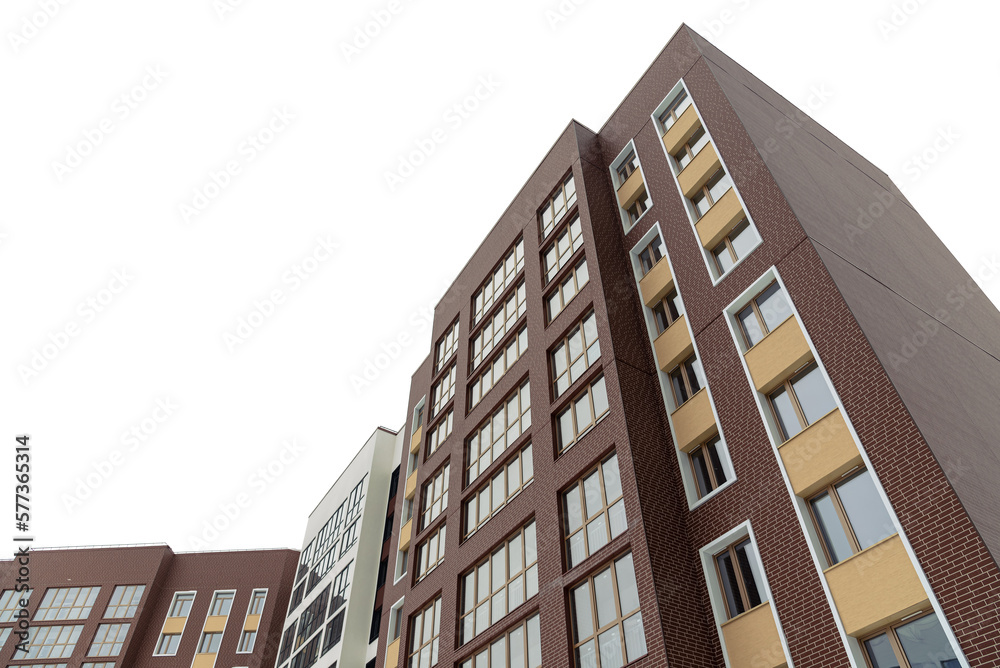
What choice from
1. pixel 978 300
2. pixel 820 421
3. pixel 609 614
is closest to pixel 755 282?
pixel 820 421

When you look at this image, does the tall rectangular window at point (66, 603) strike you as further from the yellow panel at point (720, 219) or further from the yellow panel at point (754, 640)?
the yellow panel at point (720, 219)

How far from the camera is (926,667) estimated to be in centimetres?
1139

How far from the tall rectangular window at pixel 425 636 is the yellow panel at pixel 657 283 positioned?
12904 millimetres

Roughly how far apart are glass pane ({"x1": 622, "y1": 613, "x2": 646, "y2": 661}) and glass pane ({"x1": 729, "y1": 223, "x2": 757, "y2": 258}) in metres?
9.86

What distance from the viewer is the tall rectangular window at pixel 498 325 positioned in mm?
28609

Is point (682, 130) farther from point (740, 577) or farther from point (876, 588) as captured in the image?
point (876, 588)

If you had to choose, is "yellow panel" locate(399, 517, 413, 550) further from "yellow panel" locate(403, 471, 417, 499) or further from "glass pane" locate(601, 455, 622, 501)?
"glass pane" locate(601, 455, 622, 501)

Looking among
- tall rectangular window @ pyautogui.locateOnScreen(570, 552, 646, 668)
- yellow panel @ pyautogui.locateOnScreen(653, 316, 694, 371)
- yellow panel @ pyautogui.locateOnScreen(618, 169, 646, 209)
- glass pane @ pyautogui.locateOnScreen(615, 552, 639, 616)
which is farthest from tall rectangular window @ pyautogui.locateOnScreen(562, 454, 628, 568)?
yellow panel @ pyautogui.locateOnScreen(618, 169, 646, 209)

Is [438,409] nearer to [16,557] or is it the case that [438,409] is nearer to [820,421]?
[820,421]

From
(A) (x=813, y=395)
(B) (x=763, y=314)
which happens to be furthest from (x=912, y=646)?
(B) (x=763, y=314)

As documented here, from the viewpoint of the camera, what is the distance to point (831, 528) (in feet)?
45.5

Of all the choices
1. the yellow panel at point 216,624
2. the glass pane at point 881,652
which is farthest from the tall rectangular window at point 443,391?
the yellow panel at point 216,624

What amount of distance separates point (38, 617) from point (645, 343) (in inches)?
2082

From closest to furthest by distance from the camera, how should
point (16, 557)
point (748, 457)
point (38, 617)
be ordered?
point (748, 457) < point (38, 617) < point (16, 557)
